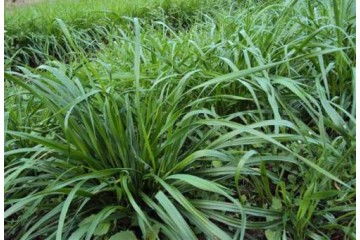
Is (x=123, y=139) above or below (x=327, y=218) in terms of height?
above

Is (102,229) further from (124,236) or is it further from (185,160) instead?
(185,160)

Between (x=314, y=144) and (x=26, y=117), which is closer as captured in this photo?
(x=314, y=144)

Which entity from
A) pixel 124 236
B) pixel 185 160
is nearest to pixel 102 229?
pixel 124 236

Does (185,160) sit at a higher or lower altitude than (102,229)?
higher

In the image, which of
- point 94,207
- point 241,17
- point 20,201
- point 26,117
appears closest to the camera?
point 20,201

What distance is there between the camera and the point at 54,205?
1.68 metres

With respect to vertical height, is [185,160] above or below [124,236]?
above

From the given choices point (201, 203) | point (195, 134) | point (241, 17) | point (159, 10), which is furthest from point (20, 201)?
point (159, 10)

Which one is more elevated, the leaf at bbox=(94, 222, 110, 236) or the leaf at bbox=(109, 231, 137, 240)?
the leaf at bbox=(94, 222, 110, 236)

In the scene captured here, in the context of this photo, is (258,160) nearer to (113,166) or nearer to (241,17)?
(113,166)

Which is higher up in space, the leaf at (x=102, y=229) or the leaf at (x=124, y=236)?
the leaf at (x=102, y=229)

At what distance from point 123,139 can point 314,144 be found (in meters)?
0.63

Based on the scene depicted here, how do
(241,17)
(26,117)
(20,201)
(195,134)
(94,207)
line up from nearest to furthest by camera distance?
1. (20,201)
2. (94,207)
3. (195,134)
4. (26,117)
5. (241,17)

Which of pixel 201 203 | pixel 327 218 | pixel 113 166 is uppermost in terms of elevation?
pixel 113 166
